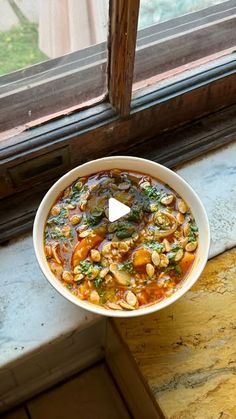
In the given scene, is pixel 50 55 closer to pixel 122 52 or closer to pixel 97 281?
pixel 122 52

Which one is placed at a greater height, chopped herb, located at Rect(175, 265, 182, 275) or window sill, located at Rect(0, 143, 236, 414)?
chopped herb, located at Rect(175, 265, 182, 275)

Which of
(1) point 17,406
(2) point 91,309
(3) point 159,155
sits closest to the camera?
(2) point 91,309

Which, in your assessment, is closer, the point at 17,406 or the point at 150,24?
the point at 150,24

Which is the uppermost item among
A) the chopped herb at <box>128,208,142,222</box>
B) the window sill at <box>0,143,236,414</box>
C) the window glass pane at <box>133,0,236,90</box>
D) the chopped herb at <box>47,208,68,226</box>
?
the window glass pane at <box>133,0,236,90</box>

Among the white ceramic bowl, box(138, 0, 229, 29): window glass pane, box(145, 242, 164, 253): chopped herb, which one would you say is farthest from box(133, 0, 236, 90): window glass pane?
box(145, 242, 164, 253): chopped herb

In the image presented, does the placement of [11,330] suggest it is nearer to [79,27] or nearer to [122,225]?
[122,225]

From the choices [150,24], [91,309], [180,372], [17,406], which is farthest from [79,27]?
[17,406]

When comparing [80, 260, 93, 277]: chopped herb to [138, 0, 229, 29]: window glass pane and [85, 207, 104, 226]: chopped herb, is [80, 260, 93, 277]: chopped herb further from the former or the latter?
[138, 0, 229, 29]: window glass pane
